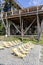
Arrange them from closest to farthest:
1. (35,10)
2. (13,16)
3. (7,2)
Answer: (35,10) < (13,16) < (7,2)

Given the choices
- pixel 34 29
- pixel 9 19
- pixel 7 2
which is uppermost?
pixel 7 2

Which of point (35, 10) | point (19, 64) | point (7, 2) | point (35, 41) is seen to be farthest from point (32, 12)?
point (19, 64)

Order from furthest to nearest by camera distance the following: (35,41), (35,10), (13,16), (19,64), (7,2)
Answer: (7,2) < (13,16) < (35,10) < (35,41) < (19,64)

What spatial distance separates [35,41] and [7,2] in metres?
13.1

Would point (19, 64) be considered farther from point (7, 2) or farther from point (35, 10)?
point (7, 2)

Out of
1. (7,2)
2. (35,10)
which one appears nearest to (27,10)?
(35,10)

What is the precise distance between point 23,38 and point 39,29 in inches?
85.4

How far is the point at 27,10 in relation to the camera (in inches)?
824

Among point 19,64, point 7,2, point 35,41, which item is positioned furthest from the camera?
point 7,2

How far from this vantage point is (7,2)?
1184 inches

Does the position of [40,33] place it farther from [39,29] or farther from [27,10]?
[27,10]

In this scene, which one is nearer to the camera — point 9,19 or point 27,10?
point 27,10

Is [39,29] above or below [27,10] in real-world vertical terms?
below

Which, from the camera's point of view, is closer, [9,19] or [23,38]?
[23,38]
